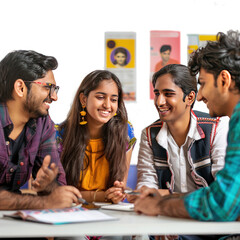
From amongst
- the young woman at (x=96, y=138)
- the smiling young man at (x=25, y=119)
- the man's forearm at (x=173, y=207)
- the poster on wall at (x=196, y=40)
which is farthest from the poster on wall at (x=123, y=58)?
the man's forearm at (x=173, y=207)

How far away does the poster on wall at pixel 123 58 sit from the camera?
124 inches

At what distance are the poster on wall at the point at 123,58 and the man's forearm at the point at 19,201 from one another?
1868 mm

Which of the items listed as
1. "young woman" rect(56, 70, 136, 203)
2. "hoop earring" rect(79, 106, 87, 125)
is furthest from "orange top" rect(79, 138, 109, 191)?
"hoop earring" rect(79, 106, 87, 125)

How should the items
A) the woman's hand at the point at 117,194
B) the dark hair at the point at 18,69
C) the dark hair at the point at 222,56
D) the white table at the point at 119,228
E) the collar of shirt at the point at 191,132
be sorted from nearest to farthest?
the white table at the point at 119,228
the dark hair at the point at 222,56
the woman's hand at the point at 117,194
the dark hair at the point at 18,69
the collar of shirt at the point at 191,132

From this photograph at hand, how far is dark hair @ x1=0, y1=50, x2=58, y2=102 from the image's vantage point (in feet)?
6.10

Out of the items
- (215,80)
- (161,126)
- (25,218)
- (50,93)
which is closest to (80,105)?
(50,93)

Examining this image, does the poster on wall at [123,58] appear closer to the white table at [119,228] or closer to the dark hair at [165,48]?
the dark hair at [165,48]

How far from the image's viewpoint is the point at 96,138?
7.15 feet

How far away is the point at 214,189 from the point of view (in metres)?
1.10

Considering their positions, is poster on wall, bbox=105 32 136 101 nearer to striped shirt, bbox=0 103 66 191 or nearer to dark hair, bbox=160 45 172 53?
dark hair, bbox=160 45 172 53

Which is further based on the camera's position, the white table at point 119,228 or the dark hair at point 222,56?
the dark hair at point 222,56

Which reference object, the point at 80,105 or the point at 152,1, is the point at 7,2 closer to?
the point at 152,1

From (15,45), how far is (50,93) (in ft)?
4.48

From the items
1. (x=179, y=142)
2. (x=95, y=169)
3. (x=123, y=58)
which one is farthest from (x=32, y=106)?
(x=123, y=58)
